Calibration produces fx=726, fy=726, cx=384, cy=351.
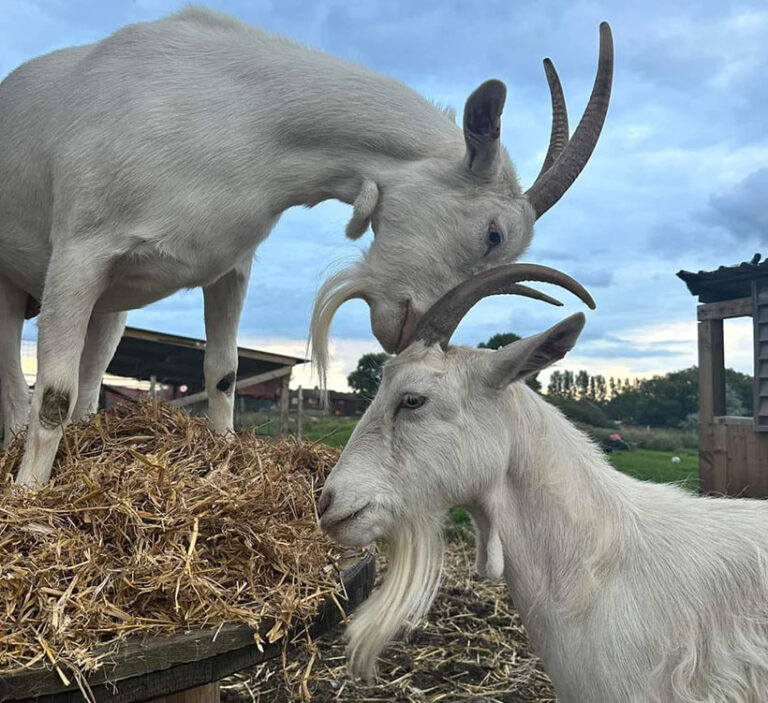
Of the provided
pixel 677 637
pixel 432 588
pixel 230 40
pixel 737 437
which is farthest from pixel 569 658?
pixel 737 437

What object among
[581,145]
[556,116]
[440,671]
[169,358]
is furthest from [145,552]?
[169,358]

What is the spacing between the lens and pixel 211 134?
95.0 inches

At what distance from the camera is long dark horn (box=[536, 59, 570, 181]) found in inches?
93.0

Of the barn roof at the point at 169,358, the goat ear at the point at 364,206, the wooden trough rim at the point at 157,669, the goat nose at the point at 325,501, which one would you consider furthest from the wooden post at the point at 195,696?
the barn roof at the point at 169,358

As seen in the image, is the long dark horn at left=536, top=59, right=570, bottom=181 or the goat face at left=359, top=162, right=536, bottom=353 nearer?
the goat face at left=359, top=162, right=536, bottom=353

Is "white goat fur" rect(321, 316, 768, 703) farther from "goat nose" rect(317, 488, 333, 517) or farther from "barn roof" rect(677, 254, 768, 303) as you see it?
"barn roof" rect(677, 254, 768, 303)

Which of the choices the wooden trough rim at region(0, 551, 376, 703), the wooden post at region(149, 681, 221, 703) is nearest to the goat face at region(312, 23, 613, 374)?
the wooden trough rim at region(0, 551, 376, 703)

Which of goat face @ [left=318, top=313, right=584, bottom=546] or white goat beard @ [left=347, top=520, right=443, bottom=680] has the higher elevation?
goat face @ [left=318, top=313, right=584, bottom=546]

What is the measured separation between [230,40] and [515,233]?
1344mm

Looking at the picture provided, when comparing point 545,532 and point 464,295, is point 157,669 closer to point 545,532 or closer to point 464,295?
point 545,532

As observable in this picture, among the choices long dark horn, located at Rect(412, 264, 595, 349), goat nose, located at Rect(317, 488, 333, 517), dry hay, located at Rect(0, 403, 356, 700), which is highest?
long dark horn, located at Rect(412, 264, 595, 349)

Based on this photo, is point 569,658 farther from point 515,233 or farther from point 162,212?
point 162,212

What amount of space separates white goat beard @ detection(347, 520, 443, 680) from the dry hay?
0.43 feet

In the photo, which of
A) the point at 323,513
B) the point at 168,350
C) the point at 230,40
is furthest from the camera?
the point at 168,350
